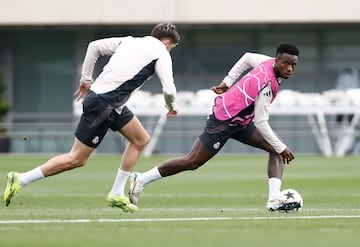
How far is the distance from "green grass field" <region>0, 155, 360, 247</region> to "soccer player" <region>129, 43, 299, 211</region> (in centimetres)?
46

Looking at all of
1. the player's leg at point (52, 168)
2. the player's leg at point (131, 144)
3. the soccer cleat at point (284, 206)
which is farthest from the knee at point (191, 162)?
the player's leg at point (52, 168)

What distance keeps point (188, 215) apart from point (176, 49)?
29.3m

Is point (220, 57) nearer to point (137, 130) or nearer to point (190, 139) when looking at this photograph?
point (190, 139)

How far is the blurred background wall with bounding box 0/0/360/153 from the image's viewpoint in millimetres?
40000

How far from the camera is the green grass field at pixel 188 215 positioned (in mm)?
9266

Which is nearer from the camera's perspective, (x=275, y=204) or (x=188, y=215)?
(x=188, y=215)

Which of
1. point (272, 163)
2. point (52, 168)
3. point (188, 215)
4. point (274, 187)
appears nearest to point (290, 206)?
point (274, 187)

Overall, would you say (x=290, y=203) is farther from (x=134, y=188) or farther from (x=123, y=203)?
(x=134, y=188)

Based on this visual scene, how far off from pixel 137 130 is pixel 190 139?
2609cm

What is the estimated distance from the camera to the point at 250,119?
13.9 metres

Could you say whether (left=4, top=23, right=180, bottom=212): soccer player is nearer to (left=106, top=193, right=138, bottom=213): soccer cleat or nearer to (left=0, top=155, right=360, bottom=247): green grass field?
(left=106, top=193, right=138, bottom=213): soccer cleat

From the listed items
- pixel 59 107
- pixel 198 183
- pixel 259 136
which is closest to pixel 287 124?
pixel 59 107

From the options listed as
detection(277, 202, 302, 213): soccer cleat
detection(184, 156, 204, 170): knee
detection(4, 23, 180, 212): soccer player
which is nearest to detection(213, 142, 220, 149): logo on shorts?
detection(184, 156, 204, 170): knee

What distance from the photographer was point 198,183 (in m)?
22.2
